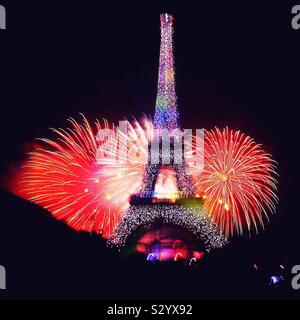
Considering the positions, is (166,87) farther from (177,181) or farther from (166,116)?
(177,181)

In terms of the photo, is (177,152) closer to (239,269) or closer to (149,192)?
(149,192)

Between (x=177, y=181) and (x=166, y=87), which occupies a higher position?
(x=166, y=87)

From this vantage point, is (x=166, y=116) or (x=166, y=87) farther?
(x=166, y=116)

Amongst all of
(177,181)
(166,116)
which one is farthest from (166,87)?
(177,181)

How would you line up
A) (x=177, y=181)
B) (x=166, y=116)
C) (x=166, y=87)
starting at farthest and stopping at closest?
(x=177, y=181) → (x=166, y=116) → (x=166, y=87)

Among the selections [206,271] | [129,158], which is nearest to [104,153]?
[129,158]

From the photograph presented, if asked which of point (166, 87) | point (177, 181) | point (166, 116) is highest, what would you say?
point (166, 87)
